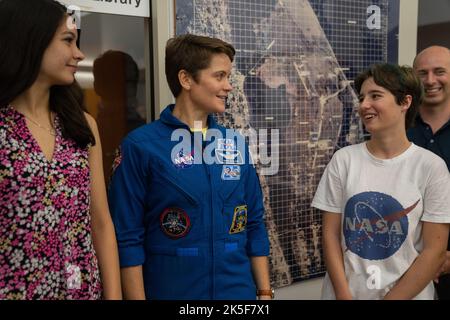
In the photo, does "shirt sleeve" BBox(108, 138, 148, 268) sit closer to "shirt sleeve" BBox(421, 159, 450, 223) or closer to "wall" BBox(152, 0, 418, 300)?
"wall" BBox(152, 0, 418, 300)

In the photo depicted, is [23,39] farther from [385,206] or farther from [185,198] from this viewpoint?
[385,206]

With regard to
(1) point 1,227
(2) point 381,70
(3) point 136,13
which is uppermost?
(3) point 136,13

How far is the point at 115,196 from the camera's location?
1380 mm

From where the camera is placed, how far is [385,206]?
1479mm

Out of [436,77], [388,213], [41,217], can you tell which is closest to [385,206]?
[388,213]

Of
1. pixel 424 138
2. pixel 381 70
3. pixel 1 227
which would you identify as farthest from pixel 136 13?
pixel 424 138

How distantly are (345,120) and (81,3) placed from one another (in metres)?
1.30

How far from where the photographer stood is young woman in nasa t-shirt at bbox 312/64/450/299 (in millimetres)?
1456

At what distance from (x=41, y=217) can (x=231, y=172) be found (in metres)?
0.60

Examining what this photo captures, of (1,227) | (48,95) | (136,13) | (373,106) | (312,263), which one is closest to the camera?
(1,227)

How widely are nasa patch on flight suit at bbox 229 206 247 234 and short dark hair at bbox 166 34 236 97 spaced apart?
0.42 meters

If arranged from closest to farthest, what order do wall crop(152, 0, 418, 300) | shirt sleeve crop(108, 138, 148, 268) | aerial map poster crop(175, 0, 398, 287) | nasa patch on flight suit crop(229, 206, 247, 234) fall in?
shirt sleeve crop(108, 138, 148, 268) < nasa patch on flight suit crop(229, 206, 247, 234) < wall crop(152, 0, 418, 300) < aerial map poster crop(175, 0, 398, 287)

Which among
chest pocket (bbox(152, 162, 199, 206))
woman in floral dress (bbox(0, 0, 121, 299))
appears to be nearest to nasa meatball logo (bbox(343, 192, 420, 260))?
chest pocket (bbox(152, 162, 199, 206))
